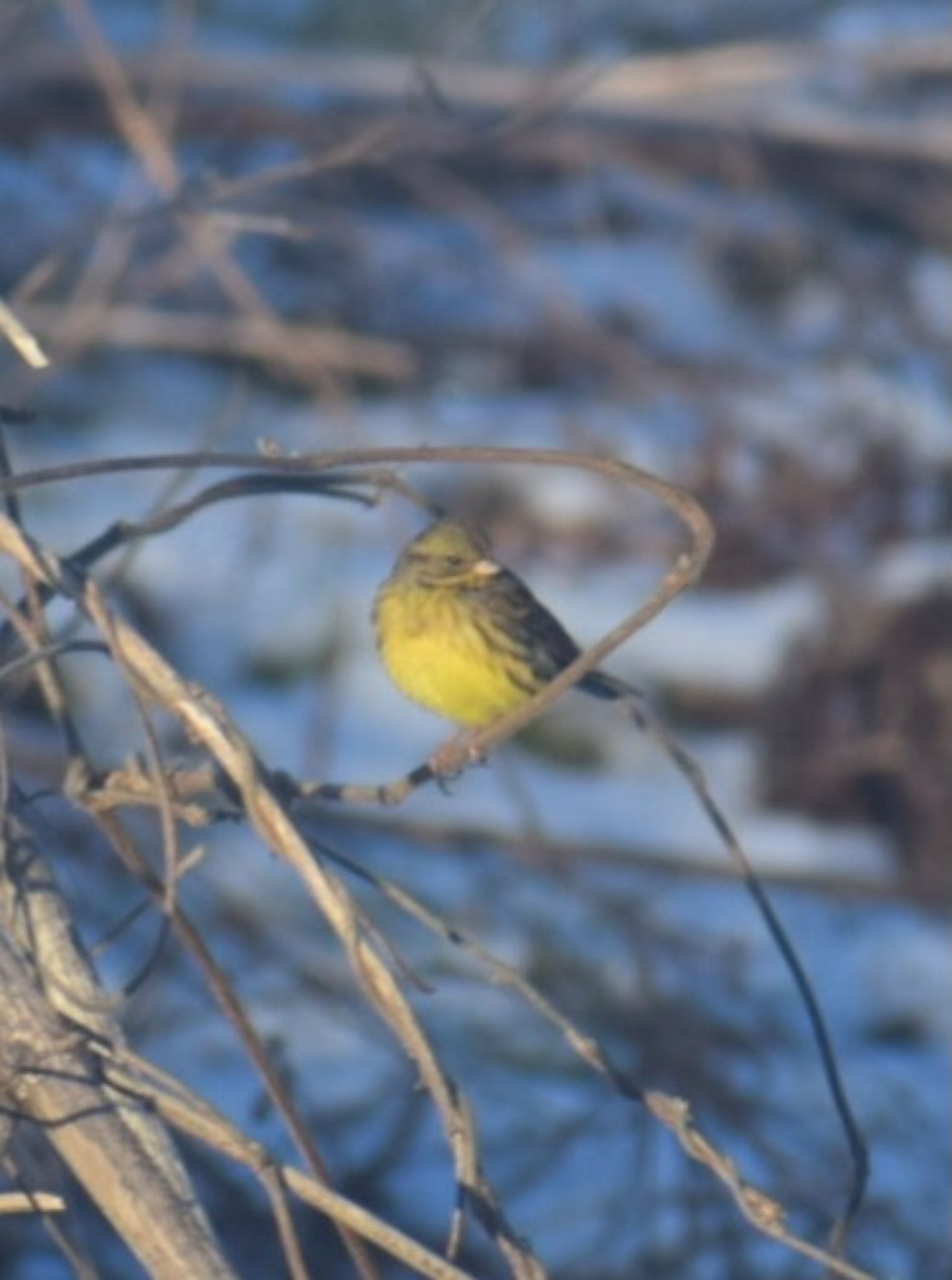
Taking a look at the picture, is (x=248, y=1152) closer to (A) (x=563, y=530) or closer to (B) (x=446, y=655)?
(B) (x=446, y=655)

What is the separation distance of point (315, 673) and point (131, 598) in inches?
108

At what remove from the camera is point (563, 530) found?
10078 millimetres

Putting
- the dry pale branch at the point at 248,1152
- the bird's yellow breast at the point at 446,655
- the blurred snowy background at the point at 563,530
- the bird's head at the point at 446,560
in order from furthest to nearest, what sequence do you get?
the blurred snowy background at the point at 563,530, the bird's head at the point at 446,560, the bird's yellow breast at the point at 446,655, the dry pale branch at the point at 248,1152

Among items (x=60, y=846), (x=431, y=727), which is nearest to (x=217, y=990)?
(x=60, y=846)

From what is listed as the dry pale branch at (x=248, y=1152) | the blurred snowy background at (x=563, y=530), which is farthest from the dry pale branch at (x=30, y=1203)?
the blurred snowy background at (x=563, y=530)

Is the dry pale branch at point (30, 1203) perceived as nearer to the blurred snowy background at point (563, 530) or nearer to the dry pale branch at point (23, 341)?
the dry pale branch at point (23, 341)

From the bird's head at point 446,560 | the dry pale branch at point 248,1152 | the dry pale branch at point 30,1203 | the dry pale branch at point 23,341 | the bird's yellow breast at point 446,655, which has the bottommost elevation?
the dry pale branch at point 30,1203

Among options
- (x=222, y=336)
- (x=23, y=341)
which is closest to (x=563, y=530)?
(x=222, y=336)

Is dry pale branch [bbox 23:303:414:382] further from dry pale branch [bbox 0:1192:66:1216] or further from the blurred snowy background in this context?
dry pale branch [bbox 0:1192:66:1216]

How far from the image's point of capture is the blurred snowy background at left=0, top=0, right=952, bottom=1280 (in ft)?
18.4

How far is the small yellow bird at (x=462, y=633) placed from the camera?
399 cm

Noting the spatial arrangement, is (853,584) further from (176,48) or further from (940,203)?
(176,48)

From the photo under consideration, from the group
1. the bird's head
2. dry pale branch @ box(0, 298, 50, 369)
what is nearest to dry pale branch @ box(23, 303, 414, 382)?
the bird's head

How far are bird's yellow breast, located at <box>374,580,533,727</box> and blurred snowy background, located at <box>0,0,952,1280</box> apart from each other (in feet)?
0.61
